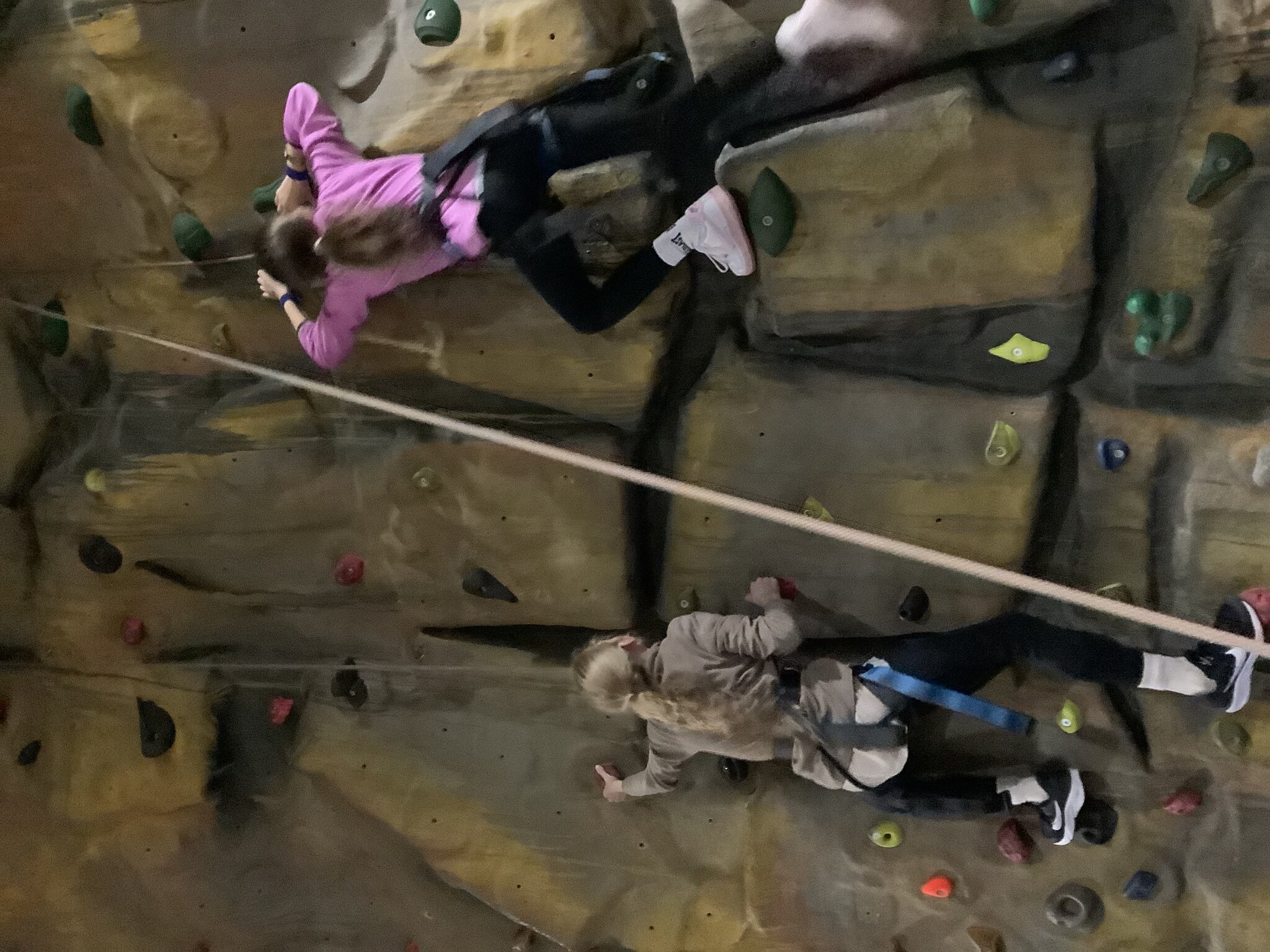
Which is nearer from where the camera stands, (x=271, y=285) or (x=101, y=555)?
(x=271, y=285)

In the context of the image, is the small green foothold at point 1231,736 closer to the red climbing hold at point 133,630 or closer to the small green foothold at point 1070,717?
the small green foothold at point 1070,717

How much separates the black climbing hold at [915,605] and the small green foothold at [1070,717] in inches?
14.9

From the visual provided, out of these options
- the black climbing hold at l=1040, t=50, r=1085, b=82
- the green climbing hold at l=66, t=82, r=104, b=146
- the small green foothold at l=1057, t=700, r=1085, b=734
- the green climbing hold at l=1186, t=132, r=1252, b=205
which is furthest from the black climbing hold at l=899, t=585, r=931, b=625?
the green climbing hold at l=66, t=82, r=104, b=146

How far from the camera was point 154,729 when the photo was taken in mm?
2627

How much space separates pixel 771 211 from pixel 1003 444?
73 cm

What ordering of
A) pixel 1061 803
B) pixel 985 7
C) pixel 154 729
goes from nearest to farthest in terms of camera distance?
pixel 985 7, pixel 1061 803, pixel 154 729

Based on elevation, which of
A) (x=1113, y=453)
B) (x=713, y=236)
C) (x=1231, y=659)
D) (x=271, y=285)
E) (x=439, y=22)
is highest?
(x=439, y=22)

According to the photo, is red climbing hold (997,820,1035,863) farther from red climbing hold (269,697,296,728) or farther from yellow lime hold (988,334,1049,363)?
red climbing hold (269,697,296,728)

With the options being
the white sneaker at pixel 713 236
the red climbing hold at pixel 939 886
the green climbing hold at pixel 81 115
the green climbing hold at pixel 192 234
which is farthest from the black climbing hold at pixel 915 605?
the green climbing hold at pixel 81 115

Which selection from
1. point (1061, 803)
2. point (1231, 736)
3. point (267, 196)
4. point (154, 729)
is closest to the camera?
point (1231, 736)

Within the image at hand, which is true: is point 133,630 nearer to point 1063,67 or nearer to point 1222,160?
point 1063,67

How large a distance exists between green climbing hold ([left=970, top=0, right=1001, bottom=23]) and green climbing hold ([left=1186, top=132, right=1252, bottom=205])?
0.47 metres

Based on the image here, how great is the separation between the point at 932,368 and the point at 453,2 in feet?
Answer: 4.50

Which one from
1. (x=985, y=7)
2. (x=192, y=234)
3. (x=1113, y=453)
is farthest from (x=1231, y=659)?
(x=192, y=234)
